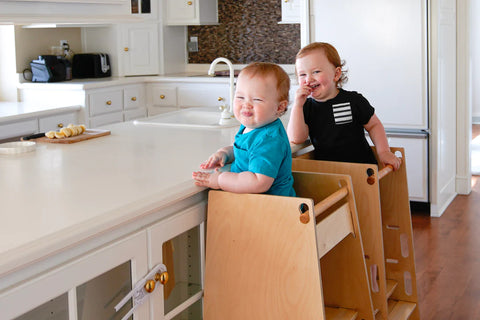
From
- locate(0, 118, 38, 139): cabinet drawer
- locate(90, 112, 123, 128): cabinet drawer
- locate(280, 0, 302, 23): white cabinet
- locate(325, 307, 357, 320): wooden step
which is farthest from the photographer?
locate(280, 0, 302, 23): white cabinet

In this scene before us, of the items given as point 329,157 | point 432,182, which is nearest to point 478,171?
point 432,182

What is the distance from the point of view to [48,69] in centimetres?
484

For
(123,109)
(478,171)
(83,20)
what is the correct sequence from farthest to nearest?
(478,171), (123,109), (83,20)

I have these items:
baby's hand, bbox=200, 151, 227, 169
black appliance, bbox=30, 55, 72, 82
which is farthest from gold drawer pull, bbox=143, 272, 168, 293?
black appliance, bbox=30, 55, 72, 82

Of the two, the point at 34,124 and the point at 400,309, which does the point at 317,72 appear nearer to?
the point at 400,309

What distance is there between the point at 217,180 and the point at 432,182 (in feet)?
9.16

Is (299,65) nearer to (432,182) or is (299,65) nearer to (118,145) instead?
(118,145)

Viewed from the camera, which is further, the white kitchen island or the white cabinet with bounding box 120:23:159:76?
the white cabinet with bounding box 120:23:159:76

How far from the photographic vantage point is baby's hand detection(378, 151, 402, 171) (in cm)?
235

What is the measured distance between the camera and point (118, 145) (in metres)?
2.30

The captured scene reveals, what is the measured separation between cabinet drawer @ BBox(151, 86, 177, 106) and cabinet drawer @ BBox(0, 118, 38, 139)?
1.41 metres

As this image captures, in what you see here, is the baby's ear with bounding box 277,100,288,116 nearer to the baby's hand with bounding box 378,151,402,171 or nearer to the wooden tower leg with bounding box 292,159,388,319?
the wooden tower leg with bounding box 292,159,388,319

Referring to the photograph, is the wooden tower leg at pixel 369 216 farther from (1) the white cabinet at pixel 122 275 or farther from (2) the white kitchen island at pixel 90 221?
(1) the white cabinet at pixel 122 275

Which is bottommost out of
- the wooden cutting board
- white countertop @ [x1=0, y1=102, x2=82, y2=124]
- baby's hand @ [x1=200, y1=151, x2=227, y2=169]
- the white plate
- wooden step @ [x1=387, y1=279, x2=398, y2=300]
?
wooden step @ [x1=387, y1=279, x2=398, y2=300]
